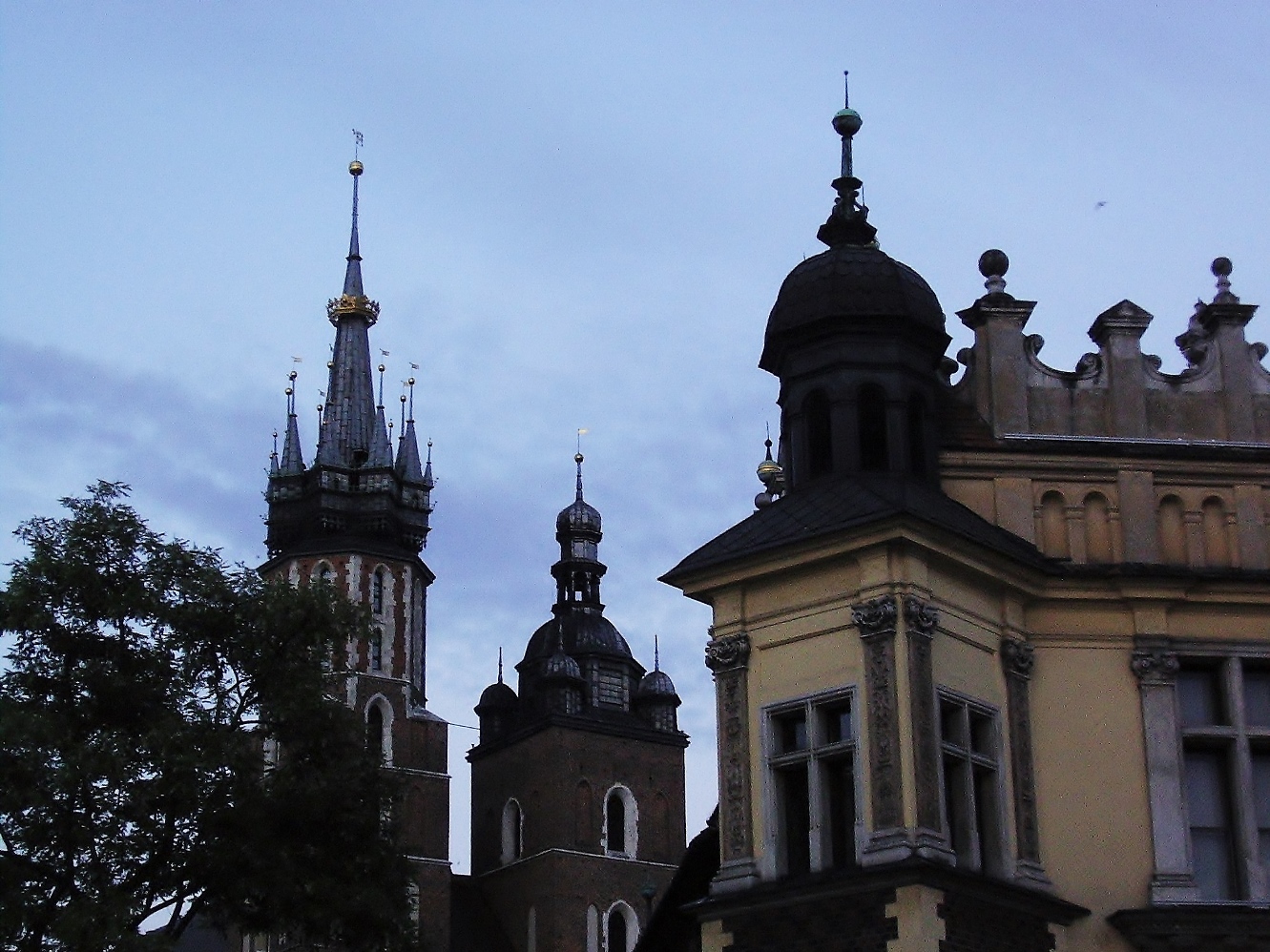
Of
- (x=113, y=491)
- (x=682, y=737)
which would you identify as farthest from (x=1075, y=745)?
(x=682, y=737)

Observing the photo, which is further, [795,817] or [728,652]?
[728,652]

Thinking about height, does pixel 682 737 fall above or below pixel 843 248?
above

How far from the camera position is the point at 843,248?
93.4 ft

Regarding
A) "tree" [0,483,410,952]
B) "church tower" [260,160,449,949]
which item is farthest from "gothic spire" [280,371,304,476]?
"tree" [0,483,410,952]

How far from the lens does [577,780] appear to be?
96938mm

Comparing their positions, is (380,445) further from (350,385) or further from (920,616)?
(920,616)

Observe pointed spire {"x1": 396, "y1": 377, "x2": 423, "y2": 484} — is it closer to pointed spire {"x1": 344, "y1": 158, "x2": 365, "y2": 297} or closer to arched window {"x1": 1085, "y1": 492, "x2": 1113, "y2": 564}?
pointed spire {"x1": 344, "y1": 158, "x2": 365, "y2": 297}

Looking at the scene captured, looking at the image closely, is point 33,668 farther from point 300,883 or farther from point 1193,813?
point 1193,813

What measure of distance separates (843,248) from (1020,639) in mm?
5517

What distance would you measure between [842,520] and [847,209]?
6.02 m

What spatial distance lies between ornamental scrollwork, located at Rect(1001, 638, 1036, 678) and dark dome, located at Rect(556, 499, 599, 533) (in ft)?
256

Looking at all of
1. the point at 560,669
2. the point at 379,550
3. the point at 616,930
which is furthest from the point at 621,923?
the point at 379,550

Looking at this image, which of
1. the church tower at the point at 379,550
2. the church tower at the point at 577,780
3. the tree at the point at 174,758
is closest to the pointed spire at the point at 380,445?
the church tower at the point at 379,550

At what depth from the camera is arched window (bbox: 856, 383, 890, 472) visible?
89.9 feet
